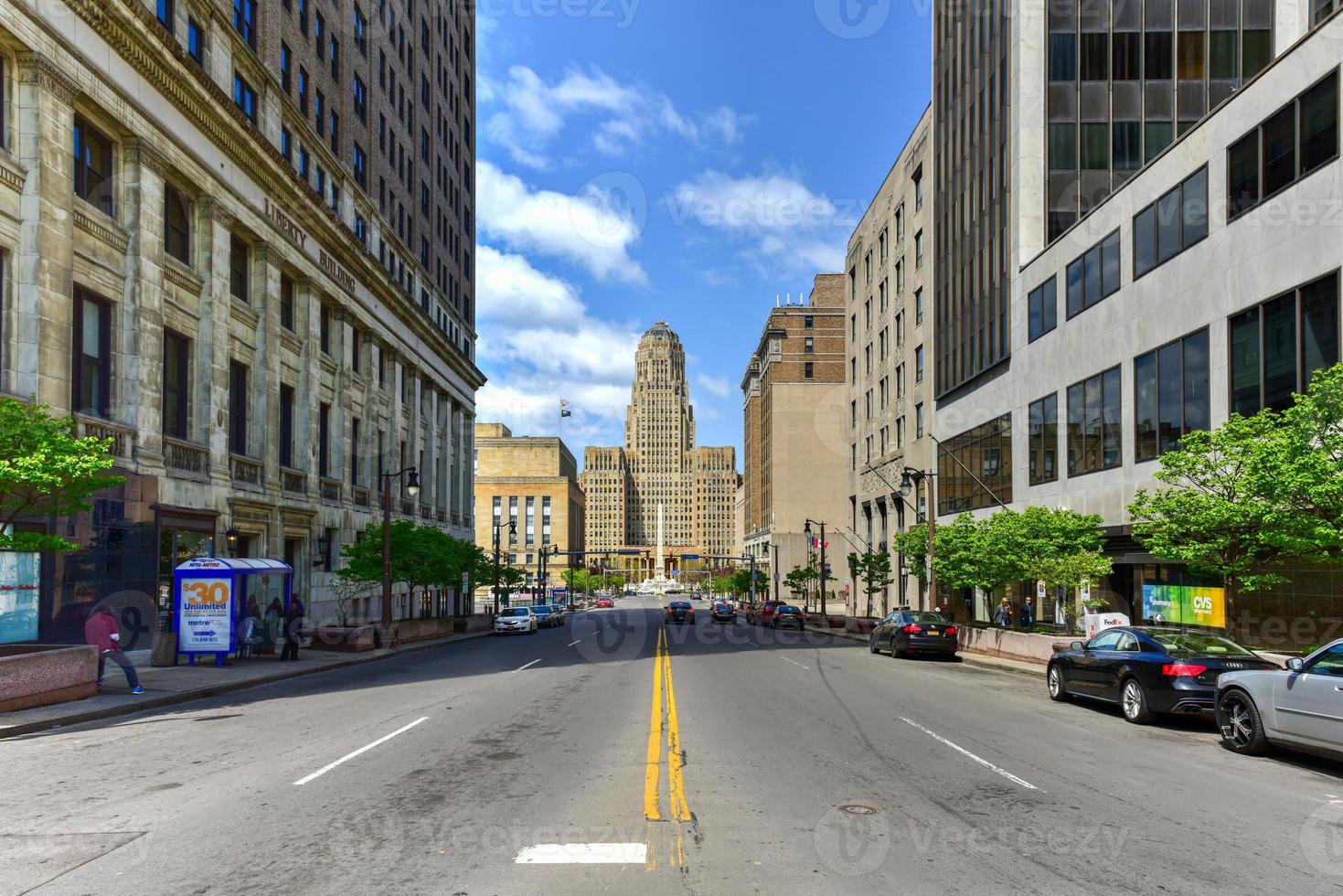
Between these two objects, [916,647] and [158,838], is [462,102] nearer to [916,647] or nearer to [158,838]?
[916,647]

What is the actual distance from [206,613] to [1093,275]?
30.7 meters

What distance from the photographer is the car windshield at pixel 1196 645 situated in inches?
587

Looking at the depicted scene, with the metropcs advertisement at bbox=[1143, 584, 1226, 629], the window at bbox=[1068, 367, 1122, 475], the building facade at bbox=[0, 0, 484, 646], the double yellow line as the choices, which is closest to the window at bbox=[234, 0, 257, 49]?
the building facade at bbox=[0, 0, 484, 646]

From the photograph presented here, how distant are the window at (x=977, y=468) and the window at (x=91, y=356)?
30.0 meters

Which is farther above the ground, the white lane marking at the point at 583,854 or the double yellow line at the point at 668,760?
the white lane marking at the point at 583,854

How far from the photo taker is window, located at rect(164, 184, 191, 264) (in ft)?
100

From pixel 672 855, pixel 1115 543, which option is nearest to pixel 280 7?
pixel 1115 543

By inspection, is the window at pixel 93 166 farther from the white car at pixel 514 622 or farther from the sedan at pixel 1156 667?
the white car at pixel 514 622

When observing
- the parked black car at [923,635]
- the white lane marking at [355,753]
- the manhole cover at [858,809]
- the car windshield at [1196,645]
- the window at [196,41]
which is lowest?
the parked black car at [923,635]

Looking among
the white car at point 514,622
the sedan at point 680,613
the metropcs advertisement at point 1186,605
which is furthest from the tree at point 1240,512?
the sedan at point 680,613

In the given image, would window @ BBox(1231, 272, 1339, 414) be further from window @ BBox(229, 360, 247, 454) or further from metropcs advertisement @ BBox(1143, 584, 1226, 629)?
window @ BBox(229, 360, 247, 454)

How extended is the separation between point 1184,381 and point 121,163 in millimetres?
31621

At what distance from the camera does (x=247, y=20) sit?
36688 mm

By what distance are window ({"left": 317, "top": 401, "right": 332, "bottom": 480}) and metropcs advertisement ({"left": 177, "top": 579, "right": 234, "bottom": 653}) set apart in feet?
68.5
